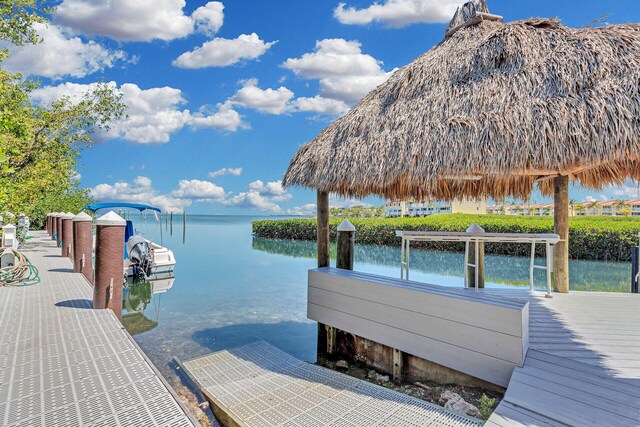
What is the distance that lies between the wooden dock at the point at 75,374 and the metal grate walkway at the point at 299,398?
811 millimetres

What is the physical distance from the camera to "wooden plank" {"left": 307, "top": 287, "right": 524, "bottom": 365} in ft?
9.28

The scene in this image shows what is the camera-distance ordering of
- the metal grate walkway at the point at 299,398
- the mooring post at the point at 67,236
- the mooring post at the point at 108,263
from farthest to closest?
the mooring post at the point at 67,236
the mooring post at the point at 108,263
the metal grate walkway at the point at 299,398

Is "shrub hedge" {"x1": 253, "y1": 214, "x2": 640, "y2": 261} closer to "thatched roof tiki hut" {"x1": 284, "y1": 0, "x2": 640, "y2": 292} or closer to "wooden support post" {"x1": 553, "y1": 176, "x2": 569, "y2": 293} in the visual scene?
"wooden support post" {"x1": 553, "y1": 176, "x2": 569, "y2": 293}

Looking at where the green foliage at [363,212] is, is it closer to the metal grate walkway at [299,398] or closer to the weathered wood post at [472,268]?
the weathered wood post at [472,268]

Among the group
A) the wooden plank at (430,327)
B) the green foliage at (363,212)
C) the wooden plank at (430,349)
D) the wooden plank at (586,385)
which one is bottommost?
the wooden plank at (430,349)

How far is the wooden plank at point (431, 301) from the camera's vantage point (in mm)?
2842

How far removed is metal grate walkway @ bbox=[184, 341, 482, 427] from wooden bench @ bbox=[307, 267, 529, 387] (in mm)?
589

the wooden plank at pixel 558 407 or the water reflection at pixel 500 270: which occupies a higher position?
the wooden plank at pixel 558 407

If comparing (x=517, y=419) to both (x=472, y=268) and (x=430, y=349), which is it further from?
(x=472, y=268)

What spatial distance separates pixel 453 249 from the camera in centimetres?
1459

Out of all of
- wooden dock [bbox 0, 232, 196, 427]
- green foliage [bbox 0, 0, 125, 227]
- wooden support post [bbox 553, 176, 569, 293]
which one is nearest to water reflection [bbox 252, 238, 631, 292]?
wooden support post [bbox 553, 176, 569, 293]

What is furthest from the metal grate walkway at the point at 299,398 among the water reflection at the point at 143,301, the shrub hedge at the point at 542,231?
the shrub hedge at the point at 542,231

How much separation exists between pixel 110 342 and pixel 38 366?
59cm

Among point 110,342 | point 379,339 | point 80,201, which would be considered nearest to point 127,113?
point 80,201
